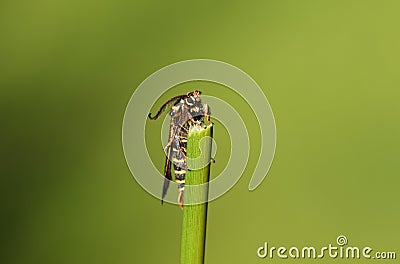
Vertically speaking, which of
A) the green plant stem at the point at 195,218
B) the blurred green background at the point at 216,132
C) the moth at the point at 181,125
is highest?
the blurred green background at the point at 216,132

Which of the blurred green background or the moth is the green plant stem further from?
the blurred green background

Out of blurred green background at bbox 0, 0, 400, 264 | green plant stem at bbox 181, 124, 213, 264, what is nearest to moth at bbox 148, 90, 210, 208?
green plant stem at bbox 181, 124, 213, 264

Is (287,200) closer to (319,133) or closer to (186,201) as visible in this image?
(319,133)

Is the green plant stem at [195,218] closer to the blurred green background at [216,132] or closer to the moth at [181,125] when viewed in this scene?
the moth at [181,125]

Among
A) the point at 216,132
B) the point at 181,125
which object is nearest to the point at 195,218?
the point at 181,125

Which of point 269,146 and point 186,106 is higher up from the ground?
point 186,106

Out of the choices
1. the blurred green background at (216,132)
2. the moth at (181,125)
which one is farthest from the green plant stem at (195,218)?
the blurred green background at (216,132)

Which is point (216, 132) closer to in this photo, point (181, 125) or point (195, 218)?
point (181, 125)

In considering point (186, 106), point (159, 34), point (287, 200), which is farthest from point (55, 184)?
point (186, 106)
